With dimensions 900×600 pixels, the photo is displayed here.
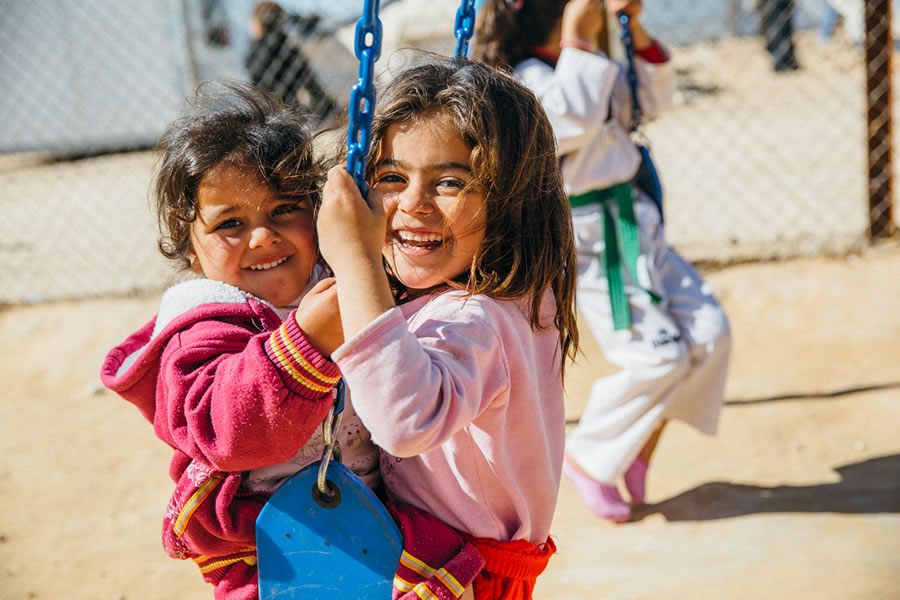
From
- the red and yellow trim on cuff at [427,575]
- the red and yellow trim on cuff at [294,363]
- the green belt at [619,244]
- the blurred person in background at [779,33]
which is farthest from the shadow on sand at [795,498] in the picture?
the blurred person in background at [779,33]

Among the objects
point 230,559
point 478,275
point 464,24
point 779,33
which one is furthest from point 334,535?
point 779,33

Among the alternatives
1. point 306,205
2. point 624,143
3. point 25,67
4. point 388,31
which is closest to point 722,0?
point 388,31

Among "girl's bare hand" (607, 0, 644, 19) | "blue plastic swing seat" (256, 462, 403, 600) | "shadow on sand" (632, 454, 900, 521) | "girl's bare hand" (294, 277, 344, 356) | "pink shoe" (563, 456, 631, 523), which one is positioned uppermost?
"girl's bare hand" (607, 0, 644, 19)

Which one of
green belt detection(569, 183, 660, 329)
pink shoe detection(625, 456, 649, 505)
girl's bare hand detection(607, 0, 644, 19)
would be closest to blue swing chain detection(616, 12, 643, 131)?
girl's bare hand detection(607, 0, 644, 19)

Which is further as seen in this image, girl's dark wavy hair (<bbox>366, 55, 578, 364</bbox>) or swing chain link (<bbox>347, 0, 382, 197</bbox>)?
girl's dark wavy hair (<bbox>366, 55, 578, 364</bbox>)

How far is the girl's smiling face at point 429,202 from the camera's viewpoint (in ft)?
4.52

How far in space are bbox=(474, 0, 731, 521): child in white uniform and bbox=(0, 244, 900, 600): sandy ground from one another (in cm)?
33

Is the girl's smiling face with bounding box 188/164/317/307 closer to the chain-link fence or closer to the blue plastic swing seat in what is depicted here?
the blue plastic swing seat

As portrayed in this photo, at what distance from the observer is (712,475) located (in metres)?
3.46

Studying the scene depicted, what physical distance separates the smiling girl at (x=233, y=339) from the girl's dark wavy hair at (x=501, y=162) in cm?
23

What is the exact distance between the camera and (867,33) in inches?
193

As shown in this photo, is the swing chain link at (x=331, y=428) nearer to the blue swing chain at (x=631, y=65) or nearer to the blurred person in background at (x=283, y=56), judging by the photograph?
the blue swing chain at (x=631, y=65)

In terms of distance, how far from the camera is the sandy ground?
2.85m

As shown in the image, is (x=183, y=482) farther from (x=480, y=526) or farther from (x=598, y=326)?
(x=598, y=326)
